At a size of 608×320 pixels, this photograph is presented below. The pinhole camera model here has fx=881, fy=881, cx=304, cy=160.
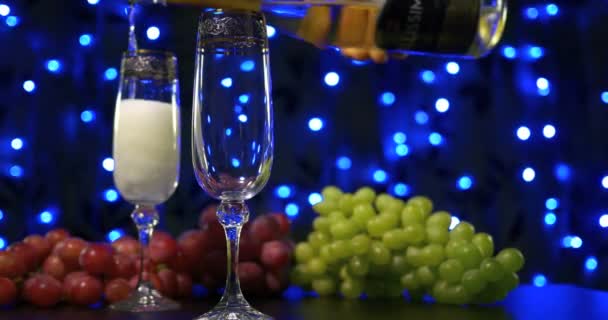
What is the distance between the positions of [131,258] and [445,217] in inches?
20.0

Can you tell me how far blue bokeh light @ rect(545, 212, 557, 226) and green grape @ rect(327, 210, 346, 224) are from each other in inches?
24.8

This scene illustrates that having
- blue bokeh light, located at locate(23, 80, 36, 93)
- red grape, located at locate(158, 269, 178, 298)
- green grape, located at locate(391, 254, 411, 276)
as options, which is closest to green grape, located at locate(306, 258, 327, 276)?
green grape, located at locate(391, 254, 411, 276)

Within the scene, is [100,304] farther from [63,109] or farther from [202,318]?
[63,109]

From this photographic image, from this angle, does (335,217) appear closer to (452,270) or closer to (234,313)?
(452,270)

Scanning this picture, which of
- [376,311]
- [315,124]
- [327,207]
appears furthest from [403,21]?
[315,124]

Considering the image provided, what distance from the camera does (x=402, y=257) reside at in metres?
1.41

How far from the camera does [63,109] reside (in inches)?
73.0

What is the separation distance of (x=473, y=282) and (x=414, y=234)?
12 cm

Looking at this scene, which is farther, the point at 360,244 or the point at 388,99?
the point at 388,99

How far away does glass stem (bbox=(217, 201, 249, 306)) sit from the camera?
96cm

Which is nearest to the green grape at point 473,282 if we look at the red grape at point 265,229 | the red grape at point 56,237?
the red grape at point 265,229

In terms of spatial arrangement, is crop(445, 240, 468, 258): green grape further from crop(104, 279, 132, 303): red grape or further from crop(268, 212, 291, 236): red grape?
crop(104, 279, 132, 303): red grape

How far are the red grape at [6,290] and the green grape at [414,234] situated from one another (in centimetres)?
60

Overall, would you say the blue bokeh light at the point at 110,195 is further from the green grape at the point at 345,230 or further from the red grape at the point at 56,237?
the green grape at the point at 345,230
